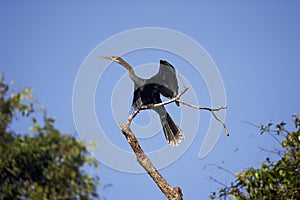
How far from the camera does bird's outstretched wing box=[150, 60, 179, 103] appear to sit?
796cm

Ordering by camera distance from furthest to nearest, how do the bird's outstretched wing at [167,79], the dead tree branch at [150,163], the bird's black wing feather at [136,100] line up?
1. the bird's black wing feather at [136,100]
2. the bird's outstretched wing at [167,79]
3. the dead tree branch at [150,163]

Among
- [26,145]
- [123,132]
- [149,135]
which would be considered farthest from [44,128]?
[149,135]

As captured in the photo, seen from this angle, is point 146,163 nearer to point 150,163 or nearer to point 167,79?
point 150,163

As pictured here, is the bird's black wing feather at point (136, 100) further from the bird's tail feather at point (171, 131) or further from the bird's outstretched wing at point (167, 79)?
the bird's tail feather at point (171, 131)

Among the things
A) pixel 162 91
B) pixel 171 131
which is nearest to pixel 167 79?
pixel 162 91

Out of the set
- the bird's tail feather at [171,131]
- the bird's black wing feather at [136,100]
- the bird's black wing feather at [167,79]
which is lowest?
the bird's tail feather at [171,131]

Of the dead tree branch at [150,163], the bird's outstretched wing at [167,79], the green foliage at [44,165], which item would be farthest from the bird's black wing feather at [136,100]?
the green foliage at [44,165]

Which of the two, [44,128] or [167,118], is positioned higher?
[167,118]

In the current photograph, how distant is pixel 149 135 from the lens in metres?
7.79

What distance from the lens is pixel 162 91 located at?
824 centimetres

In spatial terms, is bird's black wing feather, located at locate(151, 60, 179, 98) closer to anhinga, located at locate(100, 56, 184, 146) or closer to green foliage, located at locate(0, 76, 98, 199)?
anhinga, located at locate(100, 56, 184, 146)

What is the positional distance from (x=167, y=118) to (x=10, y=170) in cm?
337

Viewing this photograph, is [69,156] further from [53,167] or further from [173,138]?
[173,138]

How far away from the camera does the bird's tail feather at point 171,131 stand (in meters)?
8.00
